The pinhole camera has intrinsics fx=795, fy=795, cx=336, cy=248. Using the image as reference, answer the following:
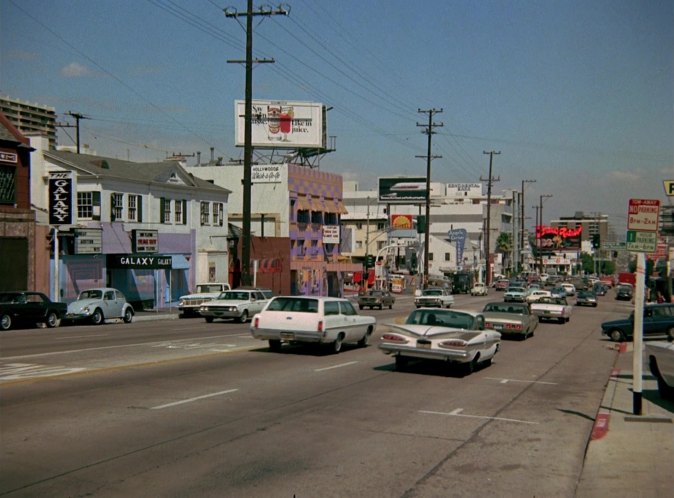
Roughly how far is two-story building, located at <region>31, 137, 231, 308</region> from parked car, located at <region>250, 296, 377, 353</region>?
70.7 feet

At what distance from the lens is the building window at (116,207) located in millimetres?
45044

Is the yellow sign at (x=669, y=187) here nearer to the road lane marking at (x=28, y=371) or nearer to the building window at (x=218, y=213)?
the road lane marking at (x=28, y=371)

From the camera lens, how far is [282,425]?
11047 millimetres

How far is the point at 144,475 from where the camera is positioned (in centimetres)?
822

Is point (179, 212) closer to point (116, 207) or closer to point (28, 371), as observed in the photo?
point (116, 207)

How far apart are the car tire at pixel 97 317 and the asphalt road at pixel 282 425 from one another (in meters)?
15.4

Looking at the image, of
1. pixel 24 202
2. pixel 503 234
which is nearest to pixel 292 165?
pixel 24 202

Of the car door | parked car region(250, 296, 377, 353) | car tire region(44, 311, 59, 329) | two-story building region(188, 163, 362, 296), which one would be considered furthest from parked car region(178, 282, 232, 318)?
parked car region(250, 296, 377, 353)

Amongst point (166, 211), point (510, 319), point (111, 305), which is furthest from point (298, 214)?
point (510, 319)

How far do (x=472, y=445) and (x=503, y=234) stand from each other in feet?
514

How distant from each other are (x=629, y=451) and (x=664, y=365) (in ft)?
13.9

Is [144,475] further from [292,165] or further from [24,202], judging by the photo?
[292,165]

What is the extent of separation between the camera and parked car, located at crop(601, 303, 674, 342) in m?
29.5

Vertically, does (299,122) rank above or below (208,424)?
above
